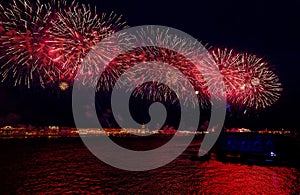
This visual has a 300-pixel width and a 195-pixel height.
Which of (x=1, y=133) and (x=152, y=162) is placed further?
(x=1, y=133)

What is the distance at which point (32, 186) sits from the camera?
10156mm

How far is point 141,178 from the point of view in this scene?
471 inches

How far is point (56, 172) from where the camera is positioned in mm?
12805

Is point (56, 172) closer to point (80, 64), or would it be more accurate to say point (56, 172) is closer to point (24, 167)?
point (24, 167)

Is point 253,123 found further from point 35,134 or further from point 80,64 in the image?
point 80,64

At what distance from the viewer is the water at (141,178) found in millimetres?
9984

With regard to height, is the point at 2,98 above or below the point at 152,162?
above

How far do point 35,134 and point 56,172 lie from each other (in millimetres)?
23067

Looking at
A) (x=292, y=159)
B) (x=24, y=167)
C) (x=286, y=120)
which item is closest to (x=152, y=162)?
(x=24, y=167)

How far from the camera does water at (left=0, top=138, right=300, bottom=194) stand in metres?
9.98

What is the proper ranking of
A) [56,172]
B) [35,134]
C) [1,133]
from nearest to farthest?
[56,172]
[1,133]
[35,134]

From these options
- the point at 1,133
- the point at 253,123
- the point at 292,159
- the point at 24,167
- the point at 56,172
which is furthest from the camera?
the point at 253,123

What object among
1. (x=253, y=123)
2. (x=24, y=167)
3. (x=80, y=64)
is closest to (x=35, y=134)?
(x=80, y=64)

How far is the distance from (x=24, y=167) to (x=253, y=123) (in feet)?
257
